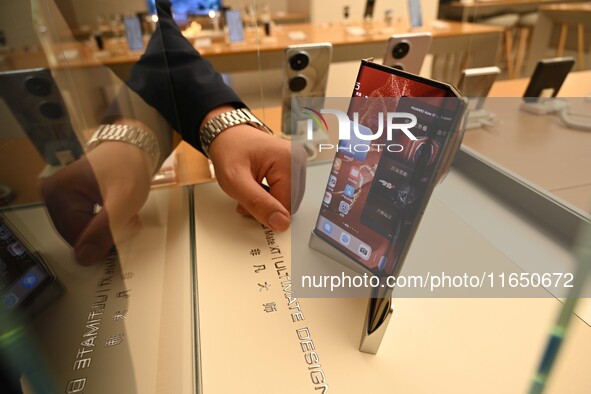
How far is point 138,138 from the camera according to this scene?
527mm

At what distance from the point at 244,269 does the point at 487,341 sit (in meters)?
0.29

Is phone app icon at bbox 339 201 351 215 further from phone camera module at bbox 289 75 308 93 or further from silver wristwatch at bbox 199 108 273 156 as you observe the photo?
phone camera module at bbox 289 75 308 93

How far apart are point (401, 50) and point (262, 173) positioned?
0.79 meters

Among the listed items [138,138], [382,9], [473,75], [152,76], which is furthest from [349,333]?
[382,9]

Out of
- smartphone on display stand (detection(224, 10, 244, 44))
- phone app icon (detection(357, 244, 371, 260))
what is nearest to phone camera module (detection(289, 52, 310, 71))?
phone app icon (detection(357, 244, 371, 260))

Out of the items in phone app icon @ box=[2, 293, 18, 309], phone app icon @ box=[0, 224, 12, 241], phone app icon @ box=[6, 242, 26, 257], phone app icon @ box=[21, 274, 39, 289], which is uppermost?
phone app icon @ box=[0, 224, 12, 241]

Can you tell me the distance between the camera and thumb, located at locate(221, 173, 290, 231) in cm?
53

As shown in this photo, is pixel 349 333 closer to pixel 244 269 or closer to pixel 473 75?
pixel 244 269

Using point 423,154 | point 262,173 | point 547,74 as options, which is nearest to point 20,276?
point 423,154

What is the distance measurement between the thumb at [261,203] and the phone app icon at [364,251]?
135 millimetres

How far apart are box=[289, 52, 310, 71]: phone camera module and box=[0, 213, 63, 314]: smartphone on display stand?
34.1 inches

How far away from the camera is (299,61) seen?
98 centimetres

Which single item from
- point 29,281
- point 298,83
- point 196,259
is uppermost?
point 29,281

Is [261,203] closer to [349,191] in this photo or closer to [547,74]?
[349,191]
